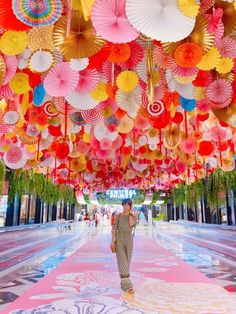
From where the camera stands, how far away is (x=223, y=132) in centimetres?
560

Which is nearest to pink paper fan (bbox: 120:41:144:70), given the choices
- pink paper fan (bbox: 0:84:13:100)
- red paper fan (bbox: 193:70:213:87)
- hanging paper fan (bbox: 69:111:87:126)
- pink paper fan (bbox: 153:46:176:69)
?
pink paper fan (bbox: 153:46:176:69)

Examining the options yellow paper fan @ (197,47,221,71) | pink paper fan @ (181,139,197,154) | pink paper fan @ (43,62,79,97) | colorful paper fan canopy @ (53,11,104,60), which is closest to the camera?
colorful paper fan canopy @ (53,11,104,60)

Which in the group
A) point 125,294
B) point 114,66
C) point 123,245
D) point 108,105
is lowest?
point 125,294

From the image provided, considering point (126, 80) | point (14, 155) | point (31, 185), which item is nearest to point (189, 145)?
point (126, 80)

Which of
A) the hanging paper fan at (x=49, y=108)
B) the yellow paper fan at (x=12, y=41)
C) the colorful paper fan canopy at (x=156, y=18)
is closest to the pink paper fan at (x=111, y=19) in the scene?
the colorful paper fan canopy at (x=156, y=18)

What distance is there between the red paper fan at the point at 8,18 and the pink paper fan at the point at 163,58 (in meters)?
1.49

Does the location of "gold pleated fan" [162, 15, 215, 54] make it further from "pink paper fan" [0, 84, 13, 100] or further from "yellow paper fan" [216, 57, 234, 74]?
"pink paper fan" [0, 84, 13, 100]

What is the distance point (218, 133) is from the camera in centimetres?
561

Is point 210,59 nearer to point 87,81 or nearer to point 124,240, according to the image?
point 87,81

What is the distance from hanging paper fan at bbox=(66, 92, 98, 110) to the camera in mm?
3656

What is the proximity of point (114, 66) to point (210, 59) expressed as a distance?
1.53 m

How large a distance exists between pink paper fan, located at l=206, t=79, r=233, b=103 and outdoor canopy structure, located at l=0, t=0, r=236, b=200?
0.04 ft

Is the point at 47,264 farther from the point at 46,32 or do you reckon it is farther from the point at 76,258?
the point at 46,32

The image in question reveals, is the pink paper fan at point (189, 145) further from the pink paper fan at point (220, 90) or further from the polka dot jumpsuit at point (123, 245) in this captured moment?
the polka dot jumpsuit at point (123, 245)
